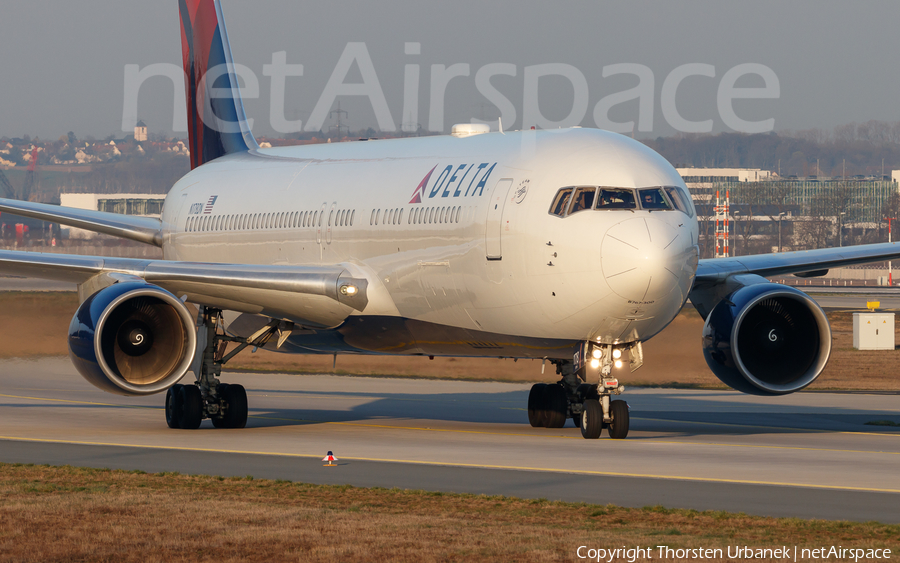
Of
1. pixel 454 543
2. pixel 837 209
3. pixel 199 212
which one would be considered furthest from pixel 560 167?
pixel 837 209

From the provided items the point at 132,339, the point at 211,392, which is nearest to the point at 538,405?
the point at 211,392

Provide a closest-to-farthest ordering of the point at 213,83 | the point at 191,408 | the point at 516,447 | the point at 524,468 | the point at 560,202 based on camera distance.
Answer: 1. the point at 524,468
2. the point at 560,202
3. the point at 516,447
4. the point at 191,408
5. the point at 213,83

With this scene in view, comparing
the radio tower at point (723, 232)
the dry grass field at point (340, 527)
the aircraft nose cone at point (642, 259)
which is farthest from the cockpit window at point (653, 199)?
the radio tower at point (723, 232)

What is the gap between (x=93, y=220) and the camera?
2797cm

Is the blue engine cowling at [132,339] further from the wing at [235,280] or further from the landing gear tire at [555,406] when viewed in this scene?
the landing gear tire at [555,406]

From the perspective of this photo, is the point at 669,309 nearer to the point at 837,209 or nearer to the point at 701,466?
the point at 701,466

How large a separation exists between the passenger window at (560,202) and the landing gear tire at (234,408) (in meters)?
7.76

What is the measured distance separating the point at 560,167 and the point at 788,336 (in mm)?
5563

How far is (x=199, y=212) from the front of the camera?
29500mm

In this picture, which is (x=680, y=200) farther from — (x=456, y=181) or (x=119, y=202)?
(x=119, y=202)

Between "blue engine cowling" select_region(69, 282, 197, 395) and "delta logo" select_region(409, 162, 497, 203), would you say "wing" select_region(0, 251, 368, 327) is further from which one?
"delta logo" select_region(409, 162, 497, 203)

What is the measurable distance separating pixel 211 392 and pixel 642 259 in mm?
9703

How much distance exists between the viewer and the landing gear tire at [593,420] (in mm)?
19547

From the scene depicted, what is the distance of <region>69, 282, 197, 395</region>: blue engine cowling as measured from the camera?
19844mm
